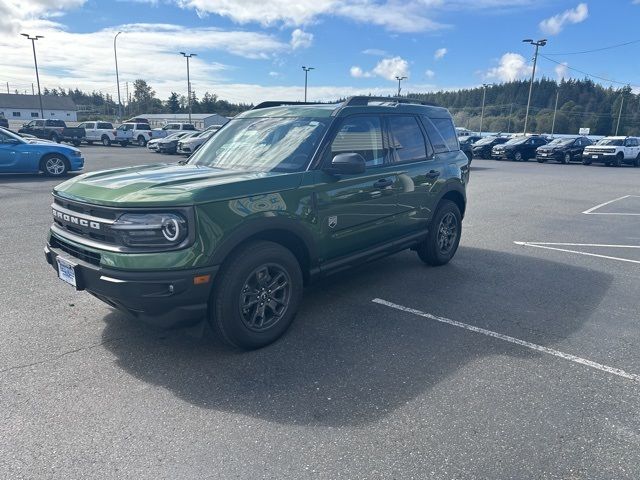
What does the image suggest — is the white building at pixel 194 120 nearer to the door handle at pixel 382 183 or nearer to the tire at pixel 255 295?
the door handle at pixel 382 183

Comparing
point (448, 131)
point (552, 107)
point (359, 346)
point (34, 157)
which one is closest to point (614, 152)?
point (448, 131)

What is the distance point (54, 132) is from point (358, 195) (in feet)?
121

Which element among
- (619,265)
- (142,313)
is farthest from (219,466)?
(619,265)

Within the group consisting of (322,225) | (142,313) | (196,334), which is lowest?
(196,334)

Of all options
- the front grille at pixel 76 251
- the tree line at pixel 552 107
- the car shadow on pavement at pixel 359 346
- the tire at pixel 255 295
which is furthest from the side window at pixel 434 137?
the tree line at pixel 552 107

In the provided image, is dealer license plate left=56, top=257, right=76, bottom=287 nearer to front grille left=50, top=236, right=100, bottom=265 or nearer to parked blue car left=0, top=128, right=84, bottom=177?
front grille left=50, top=236, right=100, bottom=265

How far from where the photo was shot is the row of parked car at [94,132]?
34906 millimetres

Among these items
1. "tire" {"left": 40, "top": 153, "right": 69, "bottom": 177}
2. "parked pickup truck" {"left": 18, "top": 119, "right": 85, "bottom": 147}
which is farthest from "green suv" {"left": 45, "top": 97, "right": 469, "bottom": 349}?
"parked pickup truck" {"left": 18, "top": 119, "right": 85, "bottom": 147}

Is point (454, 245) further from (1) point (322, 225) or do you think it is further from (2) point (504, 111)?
(2) point (504, 111)

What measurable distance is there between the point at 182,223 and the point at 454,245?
421 centimetres

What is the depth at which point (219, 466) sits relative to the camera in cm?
250

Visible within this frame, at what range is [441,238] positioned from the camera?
240 inches

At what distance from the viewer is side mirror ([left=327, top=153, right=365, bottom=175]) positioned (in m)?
3.91

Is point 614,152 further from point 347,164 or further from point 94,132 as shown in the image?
point 94,132
